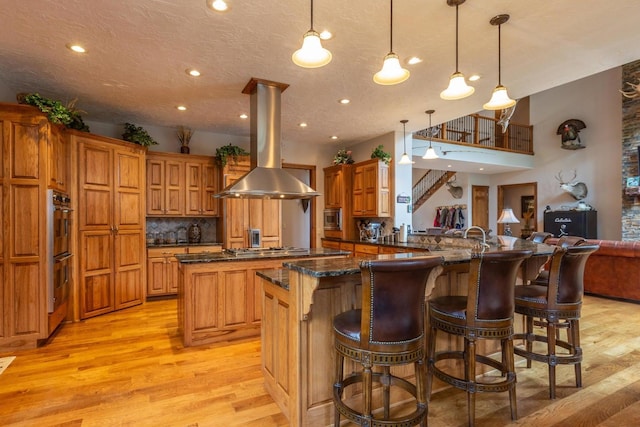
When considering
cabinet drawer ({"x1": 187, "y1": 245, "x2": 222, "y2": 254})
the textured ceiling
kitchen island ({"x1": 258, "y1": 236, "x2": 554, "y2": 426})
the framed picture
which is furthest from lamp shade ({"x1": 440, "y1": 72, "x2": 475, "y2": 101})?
the framed picture

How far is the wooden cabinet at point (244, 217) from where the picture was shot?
5.41 metres

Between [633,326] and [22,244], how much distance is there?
260 inches

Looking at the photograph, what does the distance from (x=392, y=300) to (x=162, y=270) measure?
4520 mm

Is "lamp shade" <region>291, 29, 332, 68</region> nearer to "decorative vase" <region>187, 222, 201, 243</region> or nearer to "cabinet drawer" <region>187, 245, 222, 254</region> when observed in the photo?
"cabinet drawer" <region>187, 245, 222, 254</region>

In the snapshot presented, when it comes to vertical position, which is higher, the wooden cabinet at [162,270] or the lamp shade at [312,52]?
the lamp shade at [312,52]

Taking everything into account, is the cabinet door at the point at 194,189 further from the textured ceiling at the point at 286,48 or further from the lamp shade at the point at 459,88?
the lamp shade at the point at 459,88

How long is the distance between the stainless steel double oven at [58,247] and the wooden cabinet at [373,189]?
435 cm

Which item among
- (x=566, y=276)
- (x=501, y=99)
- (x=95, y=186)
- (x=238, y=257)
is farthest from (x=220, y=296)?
(x=501, y=99)

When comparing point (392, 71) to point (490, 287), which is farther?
point (392, 71)

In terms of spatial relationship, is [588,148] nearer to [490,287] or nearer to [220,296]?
[490,287]

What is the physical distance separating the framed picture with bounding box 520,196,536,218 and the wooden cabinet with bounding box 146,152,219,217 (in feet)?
32.3

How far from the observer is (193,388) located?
2453mm

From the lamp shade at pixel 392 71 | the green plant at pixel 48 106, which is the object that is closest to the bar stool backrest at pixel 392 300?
the lamp shade at pixel 392 71

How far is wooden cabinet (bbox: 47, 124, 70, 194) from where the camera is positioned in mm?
3369
